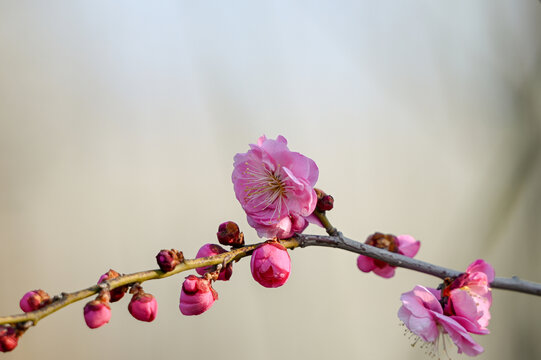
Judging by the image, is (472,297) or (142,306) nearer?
(142,306)

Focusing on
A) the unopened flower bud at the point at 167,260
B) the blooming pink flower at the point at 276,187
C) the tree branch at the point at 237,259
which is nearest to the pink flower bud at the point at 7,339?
the tree branch at the point at 237,259

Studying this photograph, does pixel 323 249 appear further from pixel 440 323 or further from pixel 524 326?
pixel 440 323

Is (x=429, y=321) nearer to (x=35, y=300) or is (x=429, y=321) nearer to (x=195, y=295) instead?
(x=195, y=295)

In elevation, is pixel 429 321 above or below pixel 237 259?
below

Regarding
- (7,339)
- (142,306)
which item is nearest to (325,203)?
(142,306)

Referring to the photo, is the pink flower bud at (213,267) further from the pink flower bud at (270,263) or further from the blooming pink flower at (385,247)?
the blooming pink flower at (385,247)

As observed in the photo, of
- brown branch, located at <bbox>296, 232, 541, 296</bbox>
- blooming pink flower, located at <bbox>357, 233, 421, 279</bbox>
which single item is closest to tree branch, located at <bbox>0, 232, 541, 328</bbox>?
brown branch, located at <bbox>296, 232, 541, 296</bbox>

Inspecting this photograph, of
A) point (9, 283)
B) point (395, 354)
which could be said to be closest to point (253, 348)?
point (395, 354)

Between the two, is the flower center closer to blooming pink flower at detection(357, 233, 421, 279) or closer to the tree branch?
the tree branch
